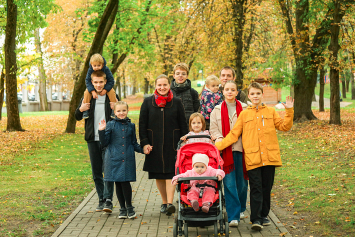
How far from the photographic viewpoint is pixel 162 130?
6281mm

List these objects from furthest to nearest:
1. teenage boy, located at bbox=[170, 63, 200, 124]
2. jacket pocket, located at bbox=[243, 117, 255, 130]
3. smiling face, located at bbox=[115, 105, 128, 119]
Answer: teenage boy, located at bbox=[170, 63, 200, 124], smiling face, located at bbox=[115, 105, 128, 119], jacket pocket, located at bbox=[243, 117, 255, 130]

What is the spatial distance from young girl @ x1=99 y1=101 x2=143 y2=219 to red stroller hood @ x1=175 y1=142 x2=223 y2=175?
912 mm

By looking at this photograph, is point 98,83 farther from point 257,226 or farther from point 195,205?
point 257,226

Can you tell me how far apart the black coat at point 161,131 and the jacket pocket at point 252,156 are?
123 centimetres

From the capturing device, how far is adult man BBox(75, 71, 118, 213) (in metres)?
6.39

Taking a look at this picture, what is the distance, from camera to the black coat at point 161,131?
625cm

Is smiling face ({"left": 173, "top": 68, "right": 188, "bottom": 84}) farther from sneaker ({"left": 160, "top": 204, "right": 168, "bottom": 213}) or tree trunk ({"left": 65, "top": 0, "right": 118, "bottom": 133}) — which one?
tree trunk ({"left": 65, "top": 0, "right": 118, "bottom": 133})

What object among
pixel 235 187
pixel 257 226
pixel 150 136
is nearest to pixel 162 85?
pixel 150 136

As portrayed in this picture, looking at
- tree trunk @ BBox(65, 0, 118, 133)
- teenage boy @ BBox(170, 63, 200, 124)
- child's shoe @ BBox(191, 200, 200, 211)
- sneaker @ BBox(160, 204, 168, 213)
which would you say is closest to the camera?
child's shoe @ BBox(191, 200, 200, 211)

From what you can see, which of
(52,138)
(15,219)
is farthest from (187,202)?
(52,138)

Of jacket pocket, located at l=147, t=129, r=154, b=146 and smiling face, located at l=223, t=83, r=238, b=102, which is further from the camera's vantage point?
jacket pocket, located at l=147, t=129, r=154, b=146

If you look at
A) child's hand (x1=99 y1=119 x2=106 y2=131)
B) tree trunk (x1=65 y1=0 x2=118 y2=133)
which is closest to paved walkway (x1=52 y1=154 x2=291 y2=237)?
child's hand (x1=99 y1=119 x2=106 y2=131)

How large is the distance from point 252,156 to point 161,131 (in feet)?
5.03

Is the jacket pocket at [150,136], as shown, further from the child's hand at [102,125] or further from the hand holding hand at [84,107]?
the hand holding hand at [84,107]
